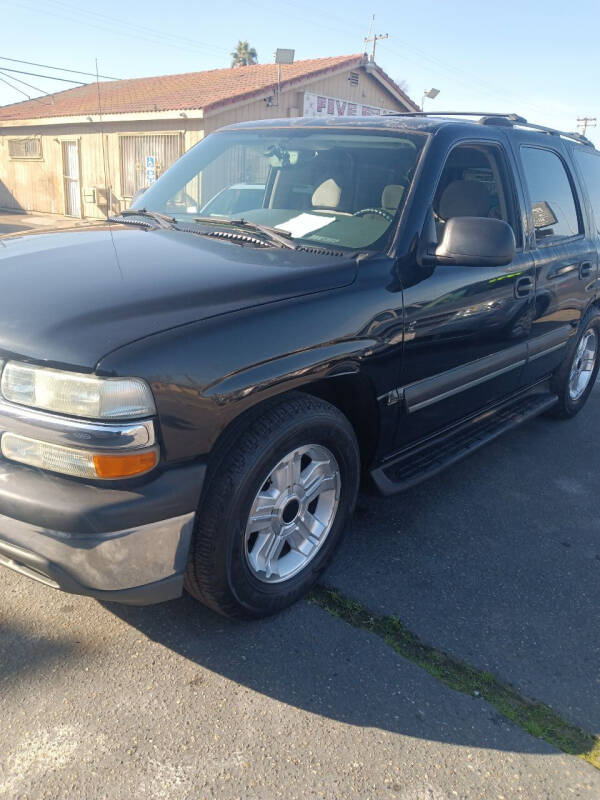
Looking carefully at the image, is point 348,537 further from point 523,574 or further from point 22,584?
point 22,584

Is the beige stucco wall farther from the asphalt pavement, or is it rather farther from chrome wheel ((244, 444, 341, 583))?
the asphalt pavement

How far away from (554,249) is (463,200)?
44.4 inches

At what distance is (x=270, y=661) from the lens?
238 centimetres

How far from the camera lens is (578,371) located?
5168 mm

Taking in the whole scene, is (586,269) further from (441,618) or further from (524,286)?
(441,618)

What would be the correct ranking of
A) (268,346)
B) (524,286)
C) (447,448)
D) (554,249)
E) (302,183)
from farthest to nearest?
1. (554,249)
2. (524,286)
3. (447,448)
4. (302,183)
5. (268,346)

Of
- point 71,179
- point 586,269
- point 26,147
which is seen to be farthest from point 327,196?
point 26,147

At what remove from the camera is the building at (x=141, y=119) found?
652 inches

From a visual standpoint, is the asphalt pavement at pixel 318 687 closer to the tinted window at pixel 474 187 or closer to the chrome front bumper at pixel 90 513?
the chrome front bumper at pixel 90 513

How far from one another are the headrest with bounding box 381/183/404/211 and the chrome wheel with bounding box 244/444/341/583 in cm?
118

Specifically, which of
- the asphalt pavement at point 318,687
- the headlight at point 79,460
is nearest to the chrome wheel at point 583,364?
the asphalt pavement at point 318,687

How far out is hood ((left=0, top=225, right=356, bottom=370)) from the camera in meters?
1.95

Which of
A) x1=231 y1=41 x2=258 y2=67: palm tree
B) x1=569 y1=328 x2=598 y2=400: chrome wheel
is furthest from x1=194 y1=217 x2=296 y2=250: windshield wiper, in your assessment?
x1=231 y1=41 x2=258 y2=67: palm tree

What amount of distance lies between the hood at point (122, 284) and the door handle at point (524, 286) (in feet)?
4.47
